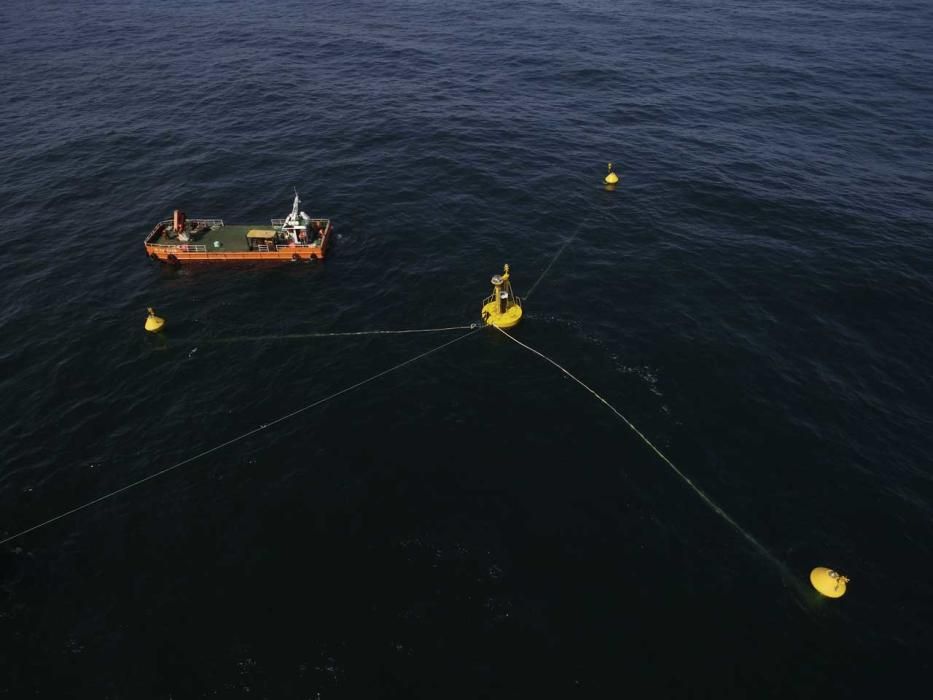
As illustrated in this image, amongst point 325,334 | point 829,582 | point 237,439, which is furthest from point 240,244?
point 829,582

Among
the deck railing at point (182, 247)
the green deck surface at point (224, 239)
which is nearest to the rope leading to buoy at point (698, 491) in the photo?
the green deck surface at point (224, 239)

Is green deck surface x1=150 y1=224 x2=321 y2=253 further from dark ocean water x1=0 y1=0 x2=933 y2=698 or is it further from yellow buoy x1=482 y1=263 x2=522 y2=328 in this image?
yellow buoy x1=482 y1=263 x2=522 y2=328

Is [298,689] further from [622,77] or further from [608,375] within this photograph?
[622,77]

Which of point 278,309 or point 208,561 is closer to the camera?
point 208,561

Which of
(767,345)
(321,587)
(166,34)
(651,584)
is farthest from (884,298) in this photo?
(166,34)

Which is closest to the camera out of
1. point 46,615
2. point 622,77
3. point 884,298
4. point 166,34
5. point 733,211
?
point 46,615

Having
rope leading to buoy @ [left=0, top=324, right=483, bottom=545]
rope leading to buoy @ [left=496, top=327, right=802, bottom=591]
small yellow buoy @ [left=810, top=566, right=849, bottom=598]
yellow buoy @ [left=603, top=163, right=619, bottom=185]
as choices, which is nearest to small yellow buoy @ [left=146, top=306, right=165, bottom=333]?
rope leading to buoy @ [left=0, top=324, right=483, bottom=545]
